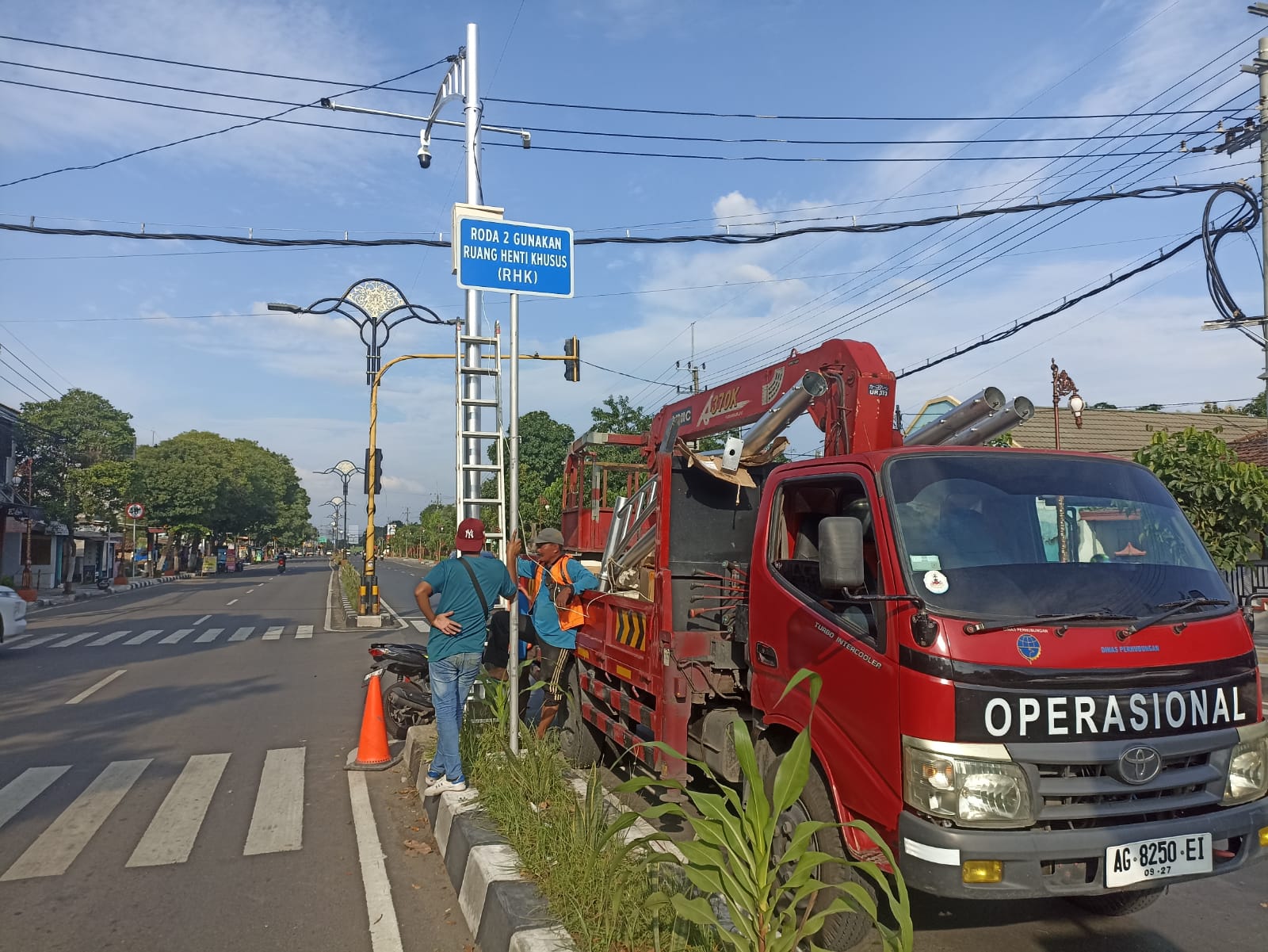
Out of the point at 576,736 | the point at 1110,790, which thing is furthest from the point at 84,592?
the point at 1110,790

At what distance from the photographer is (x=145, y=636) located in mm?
18969

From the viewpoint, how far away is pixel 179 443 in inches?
2397

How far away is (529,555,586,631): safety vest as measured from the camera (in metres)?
7.37

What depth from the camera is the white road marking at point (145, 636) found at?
1789cm

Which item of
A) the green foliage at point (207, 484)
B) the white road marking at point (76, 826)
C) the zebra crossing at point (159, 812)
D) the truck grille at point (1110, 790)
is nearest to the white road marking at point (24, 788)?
the zebra crossing at point (159, 812)

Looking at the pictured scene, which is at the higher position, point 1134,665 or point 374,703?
point 1134,665

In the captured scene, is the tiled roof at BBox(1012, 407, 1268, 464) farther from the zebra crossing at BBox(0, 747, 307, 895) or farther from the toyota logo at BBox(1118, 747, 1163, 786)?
the toyota logo at BBox(1118, 747, 1163, 786)

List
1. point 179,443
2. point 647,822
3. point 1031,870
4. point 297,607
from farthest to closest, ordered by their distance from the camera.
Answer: point 179,443
point 297,607
point 647,822
point 1031,870

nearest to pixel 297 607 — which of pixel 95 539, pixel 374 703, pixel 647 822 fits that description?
pixel 374 703

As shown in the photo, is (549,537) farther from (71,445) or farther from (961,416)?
(71,445)

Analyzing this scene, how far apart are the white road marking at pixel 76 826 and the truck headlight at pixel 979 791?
4926 mm

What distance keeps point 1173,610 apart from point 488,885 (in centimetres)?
323

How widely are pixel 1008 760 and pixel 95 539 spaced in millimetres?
61248

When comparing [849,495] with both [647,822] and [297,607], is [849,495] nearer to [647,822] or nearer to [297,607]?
[647,822]
